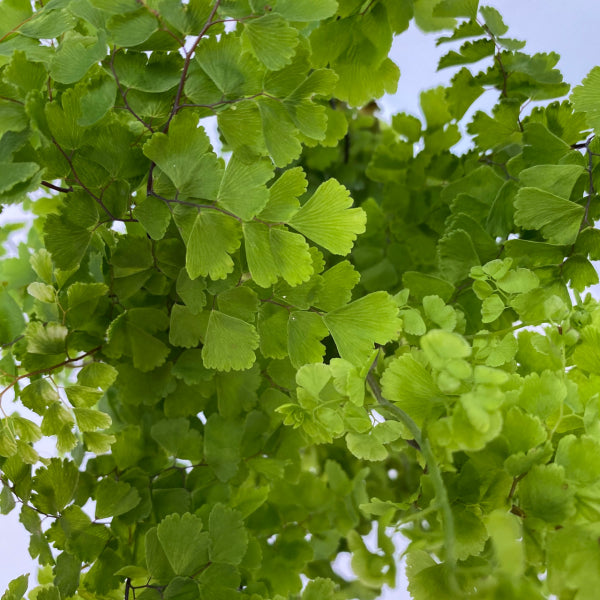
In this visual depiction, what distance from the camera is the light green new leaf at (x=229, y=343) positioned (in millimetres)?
469

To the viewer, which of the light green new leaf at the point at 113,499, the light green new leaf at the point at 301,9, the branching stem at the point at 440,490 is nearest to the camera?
the branching stem at the point at 440,490

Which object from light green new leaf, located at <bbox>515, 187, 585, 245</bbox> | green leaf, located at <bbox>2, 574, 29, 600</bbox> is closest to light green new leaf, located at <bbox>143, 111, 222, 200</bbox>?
light green new leaf, located at <bbox>515, 187, 585, 245</bbox>

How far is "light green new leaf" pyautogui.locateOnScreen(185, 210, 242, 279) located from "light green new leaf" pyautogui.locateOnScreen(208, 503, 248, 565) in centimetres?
20

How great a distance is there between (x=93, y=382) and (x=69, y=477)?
0.27 ft

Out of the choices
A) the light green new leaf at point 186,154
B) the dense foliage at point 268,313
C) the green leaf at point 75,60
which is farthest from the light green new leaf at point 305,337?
the green leaf at point 75,60

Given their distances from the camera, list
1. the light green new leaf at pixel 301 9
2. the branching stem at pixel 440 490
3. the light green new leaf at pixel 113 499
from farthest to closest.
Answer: the light green new leaf at pixel 113 499
the light green new leaf at pixel 301 9
the branching stem at pixel 440 490

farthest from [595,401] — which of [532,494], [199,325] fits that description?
[199,325]

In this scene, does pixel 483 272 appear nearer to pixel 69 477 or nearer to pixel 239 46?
pixel 239 46

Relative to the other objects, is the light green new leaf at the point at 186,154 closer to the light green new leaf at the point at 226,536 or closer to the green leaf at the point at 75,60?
the green leaf at the point at 75,60

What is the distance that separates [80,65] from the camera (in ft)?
1.42

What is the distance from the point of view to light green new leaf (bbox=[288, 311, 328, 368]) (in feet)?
1.59

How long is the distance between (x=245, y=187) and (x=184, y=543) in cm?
26

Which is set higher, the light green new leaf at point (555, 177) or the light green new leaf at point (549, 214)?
the light green new leaf at point (555, 177)

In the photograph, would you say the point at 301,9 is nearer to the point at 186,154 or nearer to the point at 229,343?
the point at 186,154
